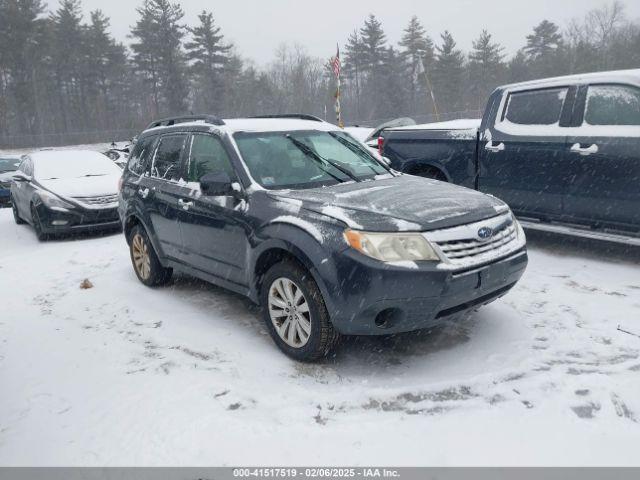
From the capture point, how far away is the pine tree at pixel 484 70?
178ft

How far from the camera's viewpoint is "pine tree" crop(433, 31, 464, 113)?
175 ft

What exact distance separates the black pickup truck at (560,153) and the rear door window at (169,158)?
11.6ft

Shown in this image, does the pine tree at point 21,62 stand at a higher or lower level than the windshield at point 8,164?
higher

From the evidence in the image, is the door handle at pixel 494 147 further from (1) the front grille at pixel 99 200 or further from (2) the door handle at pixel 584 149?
(1) the front grille at pixel 99 200

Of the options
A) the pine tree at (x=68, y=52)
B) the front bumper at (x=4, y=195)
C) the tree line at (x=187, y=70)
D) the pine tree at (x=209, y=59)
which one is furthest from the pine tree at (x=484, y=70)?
the front bumper at (x=4, y=195)

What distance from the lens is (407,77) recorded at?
192 feet

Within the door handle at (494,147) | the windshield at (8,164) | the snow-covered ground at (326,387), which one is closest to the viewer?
the snow-covered ground at (326,387)

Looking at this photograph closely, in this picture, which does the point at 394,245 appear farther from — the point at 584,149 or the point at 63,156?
the point at 63,156

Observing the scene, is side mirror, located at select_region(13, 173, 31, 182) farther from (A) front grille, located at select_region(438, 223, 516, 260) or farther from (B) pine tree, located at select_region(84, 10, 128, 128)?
(B) pine tree, located at select_region(84, 10, 128, 128)

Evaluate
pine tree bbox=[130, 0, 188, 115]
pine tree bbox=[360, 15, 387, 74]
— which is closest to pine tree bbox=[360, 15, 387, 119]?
pine tree bbox=[360, 15, 387, 74]

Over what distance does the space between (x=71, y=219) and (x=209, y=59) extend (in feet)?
151

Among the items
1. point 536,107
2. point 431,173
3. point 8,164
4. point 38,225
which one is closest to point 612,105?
point 536,107

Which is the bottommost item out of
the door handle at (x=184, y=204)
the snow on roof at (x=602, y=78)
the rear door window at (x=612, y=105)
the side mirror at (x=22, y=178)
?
the door handle at (x=184, y=204)

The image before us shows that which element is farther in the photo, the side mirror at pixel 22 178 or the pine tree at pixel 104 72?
the pine tree at pixel 104 72
